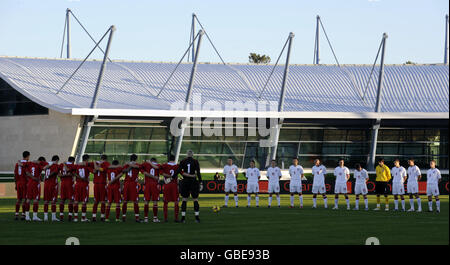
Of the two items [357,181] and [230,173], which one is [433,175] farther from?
[230,173]

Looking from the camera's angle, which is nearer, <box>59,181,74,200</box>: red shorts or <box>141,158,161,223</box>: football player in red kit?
<box>141,158,161,223</box>: football player in red kit

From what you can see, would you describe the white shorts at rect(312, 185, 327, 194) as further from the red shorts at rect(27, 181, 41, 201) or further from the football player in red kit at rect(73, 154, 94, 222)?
the red shorts at rect(27, 181, 41, 201)

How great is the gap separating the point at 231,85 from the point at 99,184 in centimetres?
4860

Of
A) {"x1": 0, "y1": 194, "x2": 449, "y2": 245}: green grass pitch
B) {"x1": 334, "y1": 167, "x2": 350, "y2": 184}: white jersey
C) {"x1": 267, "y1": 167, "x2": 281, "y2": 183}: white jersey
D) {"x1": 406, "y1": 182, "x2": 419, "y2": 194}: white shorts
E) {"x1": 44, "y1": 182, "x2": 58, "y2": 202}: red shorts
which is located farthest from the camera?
{"x1": 267, "y1": 167, "x2": 281, "y2": 183}: white jersey

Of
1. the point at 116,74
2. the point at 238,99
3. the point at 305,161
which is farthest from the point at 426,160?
the point at 116,74

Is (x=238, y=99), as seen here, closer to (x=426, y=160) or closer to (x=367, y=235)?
(x=426, y=160)

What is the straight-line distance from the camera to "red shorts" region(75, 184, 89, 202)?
92.8 ft

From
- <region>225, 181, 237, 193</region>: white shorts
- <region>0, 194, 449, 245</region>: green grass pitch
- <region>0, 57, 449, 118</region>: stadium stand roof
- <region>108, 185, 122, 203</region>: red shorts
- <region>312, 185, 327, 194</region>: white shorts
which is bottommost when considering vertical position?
<region>0, 194, 449, 245</region>: green grass pitch

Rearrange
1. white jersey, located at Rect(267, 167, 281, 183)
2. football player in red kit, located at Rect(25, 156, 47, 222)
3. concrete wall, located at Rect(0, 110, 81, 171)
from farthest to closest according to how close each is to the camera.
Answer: concrete wall, located at Rect(0, 110, 81, 171), white jersey, located at Rect(267, 167, 281, 183), football player in red kit, located at Rect(25, 156, 47, 222)

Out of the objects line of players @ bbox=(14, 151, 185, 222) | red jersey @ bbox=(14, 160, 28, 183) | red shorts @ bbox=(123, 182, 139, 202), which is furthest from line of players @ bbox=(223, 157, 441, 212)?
red jersey @ bbox=(14, 160, 28, 183)

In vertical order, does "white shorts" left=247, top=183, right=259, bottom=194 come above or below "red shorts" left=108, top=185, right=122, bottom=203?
above

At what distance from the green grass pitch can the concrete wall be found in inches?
1220
